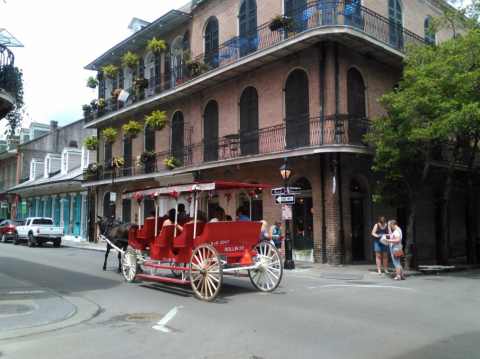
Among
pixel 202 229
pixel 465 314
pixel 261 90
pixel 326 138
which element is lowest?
pixel 465 314

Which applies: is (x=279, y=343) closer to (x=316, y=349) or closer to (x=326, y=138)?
(x=316, y=349)

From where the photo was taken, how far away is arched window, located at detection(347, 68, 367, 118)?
58.0 ft

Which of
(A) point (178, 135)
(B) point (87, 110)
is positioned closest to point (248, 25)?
(A) point (178, 135)

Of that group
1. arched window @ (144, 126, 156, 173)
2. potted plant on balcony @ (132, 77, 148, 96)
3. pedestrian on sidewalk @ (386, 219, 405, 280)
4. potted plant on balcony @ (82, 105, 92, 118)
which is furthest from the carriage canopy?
potted plant on balcony @ (82, 105, 92, 118)

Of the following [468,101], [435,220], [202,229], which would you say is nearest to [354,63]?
[468,101]

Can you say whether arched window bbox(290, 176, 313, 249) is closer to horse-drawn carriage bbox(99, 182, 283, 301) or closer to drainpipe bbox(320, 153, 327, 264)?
drainpipe bbox(320, 153, 327, 264)

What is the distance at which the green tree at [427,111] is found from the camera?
13320mm

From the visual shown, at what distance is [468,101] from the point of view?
13.5 m

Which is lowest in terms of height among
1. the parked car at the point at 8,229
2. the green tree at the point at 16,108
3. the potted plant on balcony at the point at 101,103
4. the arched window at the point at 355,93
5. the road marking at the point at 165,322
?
the road marking at the point at 165,322

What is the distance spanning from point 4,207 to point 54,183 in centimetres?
1949

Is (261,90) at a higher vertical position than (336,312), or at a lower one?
higher

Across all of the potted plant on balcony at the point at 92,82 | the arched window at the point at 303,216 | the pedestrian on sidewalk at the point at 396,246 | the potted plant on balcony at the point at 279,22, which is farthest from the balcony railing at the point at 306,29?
the potted plant on balcony at the point at 92,82

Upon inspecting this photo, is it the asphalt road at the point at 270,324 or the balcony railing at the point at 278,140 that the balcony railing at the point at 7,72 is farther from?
the balcony railing at the point at 278,140

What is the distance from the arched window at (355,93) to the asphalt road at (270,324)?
873 cm
